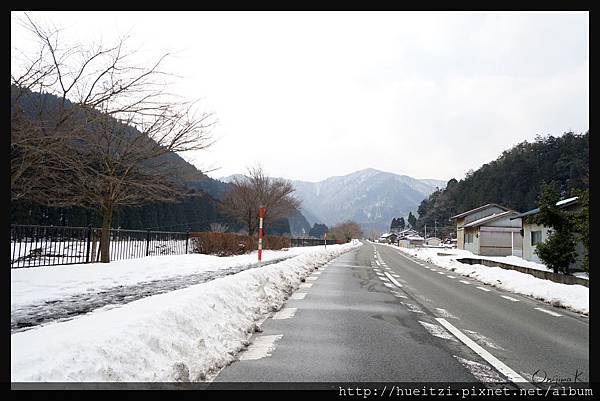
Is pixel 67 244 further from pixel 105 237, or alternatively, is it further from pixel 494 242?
pixel 494 242

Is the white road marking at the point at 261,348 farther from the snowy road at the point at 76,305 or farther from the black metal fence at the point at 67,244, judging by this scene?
the black metal fence at the point at 67,244

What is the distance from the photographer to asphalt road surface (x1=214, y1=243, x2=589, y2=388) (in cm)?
417

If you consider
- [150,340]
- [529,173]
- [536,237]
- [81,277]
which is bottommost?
[81,277]

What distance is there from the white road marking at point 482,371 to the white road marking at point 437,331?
114 cm

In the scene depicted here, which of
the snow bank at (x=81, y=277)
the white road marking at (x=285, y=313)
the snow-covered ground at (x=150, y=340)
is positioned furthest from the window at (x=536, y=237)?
A: the snow-covered ground at (x=150, y=340)

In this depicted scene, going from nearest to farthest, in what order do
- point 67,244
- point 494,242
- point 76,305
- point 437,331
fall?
point 437,331 < point 76,305 < point 67,244 < point 494,242

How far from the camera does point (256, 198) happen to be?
41406mm

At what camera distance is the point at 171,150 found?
13.3 m

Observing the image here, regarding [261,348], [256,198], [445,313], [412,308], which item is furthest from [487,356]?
[256,198]

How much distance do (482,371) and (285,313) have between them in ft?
12.2

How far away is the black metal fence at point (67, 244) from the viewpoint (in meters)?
11.2

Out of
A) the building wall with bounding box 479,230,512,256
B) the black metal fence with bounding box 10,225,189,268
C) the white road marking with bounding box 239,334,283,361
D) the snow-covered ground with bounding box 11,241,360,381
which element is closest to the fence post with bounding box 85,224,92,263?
the black metal fence with bounding box 10,225,189,268

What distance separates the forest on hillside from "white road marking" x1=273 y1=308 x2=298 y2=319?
57367mm

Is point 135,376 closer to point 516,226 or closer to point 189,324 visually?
point 189,324
